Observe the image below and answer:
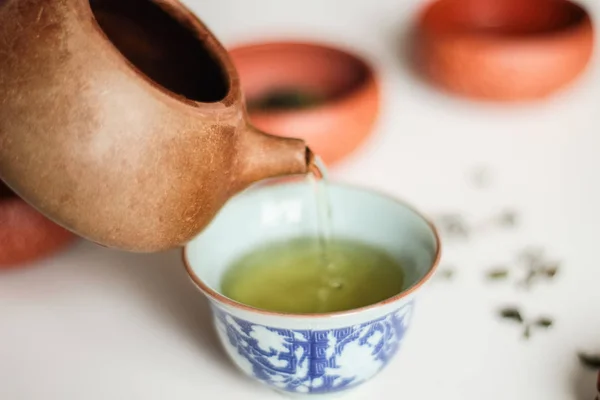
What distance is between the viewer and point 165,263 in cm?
79

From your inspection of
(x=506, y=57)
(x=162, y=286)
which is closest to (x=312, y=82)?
(x=506, y=57)

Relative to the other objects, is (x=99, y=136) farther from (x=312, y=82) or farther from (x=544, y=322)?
(x=312, y=82)

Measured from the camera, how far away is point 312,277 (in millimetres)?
693

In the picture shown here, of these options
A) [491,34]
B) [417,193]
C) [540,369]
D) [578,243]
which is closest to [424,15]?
[491,34]

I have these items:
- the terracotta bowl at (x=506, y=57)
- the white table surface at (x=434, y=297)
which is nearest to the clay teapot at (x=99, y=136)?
the white table surface at (x=434, y=297)

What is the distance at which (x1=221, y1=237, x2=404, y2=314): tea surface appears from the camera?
653 millimetres

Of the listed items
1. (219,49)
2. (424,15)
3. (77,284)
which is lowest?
(77,284)

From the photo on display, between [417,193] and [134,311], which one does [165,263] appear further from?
[417,193]

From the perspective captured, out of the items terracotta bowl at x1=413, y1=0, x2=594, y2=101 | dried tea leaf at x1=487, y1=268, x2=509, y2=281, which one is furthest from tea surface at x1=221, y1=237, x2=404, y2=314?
terracotta bowl at x1=413, y1=0, x2=594, y2=101

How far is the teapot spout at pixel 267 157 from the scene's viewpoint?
62cm

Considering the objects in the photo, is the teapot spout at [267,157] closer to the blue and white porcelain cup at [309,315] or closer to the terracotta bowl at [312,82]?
the blue and white porcelain cup at [309,315]

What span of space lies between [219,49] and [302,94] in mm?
389

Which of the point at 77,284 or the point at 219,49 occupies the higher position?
the point at 219,49

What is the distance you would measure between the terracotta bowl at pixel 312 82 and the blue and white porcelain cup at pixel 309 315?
0.52 feet
